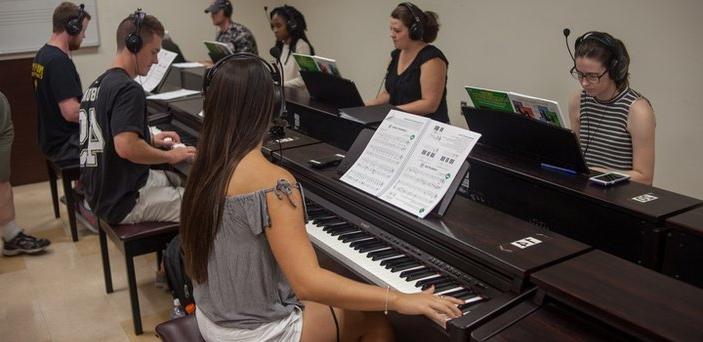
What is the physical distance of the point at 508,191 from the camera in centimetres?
213

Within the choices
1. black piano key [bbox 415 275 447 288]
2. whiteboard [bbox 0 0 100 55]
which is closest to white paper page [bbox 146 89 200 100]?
whiteboard [bbox 0 0 100 55]

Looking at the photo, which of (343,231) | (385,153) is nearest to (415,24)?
(385,153)

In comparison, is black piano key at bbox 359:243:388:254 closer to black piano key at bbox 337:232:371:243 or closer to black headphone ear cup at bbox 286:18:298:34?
black piano key at bbox 337:232:371:243

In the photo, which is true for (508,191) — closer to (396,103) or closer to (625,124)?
(625,124)

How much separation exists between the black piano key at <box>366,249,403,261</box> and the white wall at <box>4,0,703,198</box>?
7.84 feet

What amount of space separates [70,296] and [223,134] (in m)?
2.19

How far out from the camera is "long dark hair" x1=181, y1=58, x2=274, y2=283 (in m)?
1.65

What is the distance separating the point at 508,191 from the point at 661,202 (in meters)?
0.48

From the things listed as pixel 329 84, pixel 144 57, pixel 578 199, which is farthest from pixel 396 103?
pixel 578 199

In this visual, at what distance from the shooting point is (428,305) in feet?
5.20

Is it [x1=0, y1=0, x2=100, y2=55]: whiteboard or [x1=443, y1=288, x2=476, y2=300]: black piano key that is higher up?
[x1=0, y1=0, x2=100, y2=55]: whiteboard

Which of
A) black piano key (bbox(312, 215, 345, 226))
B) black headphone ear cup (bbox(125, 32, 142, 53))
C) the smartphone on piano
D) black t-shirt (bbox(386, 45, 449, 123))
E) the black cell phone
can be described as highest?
black headphone ear cup (bbox(125, 32, 142, 53))

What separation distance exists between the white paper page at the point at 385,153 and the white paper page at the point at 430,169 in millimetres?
36

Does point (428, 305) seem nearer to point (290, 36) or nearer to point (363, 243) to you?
point (363, 243)
